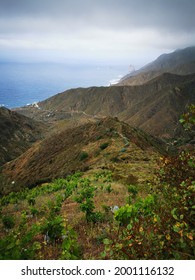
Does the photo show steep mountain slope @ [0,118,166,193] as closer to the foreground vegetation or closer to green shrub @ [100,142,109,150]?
green shrub @ [100,142,109,150]

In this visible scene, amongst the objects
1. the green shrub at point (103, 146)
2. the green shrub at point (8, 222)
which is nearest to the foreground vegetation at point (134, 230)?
the green shrub at point (8, 222)

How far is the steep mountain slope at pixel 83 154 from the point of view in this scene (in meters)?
29.3

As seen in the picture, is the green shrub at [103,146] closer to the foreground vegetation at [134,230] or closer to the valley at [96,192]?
the valley at [96,192]

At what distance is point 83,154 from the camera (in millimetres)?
34906

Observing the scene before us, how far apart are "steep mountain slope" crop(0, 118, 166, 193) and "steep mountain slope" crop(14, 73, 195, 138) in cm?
7098

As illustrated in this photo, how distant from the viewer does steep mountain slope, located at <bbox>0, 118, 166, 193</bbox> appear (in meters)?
29.3

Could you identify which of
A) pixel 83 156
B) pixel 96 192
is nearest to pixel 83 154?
pixel 83 156

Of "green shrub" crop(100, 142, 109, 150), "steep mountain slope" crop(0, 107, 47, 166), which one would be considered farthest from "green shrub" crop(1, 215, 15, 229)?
"steep mountain slope" crop(0, 107, 47, 166)

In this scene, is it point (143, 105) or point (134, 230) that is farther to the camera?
point (143, 105)

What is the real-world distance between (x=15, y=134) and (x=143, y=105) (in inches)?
3264

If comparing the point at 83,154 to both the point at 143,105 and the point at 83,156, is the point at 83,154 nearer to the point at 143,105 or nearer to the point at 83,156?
the point at 83,156

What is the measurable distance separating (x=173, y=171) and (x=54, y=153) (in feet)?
130

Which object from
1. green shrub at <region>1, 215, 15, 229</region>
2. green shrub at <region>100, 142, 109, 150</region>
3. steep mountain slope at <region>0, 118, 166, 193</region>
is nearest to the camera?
green shrub at <region>1, 215, 15, 229</region>
